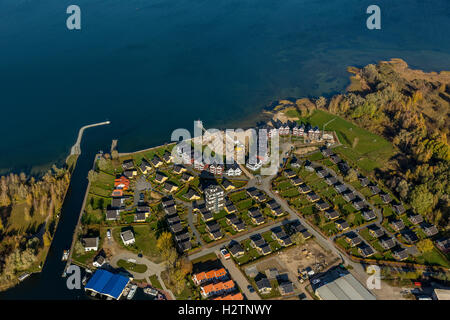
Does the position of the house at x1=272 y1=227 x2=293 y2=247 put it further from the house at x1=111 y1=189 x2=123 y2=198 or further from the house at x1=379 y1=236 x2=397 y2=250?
the house at x1=111 y1=189 x2=123 y2=198

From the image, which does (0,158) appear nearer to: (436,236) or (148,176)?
(148,176)

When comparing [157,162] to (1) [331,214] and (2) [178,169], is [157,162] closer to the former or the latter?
(2) [178,169]

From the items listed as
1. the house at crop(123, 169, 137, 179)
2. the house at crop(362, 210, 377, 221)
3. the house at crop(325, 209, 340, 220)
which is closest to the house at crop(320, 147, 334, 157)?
the house at crop(362, 210, 377, 221)

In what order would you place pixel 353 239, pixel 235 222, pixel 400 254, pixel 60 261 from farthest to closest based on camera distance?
pixel 235 222 < pixel 353 239 < pixel 60 261 < pixel 400 254

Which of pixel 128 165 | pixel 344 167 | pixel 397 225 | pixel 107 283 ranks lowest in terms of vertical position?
pixel 107 283

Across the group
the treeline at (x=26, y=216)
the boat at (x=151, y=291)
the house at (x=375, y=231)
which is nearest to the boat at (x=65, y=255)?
the treeline at (x=26, y=216)

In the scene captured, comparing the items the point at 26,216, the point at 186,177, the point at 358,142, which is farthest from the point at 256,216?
the point at 26,216
